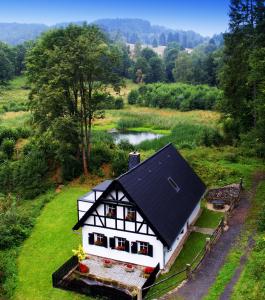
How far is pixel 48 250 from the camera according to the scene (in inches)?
1099

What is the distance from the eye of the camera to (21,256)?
27375 mm

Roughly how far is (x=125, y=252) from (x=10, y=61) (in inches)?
4043

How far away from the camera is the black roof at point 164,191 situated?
77.5 feet

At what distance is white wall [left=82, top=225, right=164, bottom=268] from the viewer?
23.9 meters

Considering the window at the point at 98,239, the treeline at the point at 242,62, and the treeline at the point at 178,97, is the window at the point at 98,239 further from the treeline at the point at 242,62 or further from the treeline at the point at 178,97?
the treeline at the point at 178,97

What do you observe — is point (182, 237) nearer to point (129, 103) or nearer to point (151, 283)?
point (151, 283)

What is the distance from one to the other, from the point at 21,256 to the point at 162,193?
1046cm

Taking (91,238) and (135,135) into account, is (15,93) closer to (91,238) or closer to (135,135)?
(135,135)

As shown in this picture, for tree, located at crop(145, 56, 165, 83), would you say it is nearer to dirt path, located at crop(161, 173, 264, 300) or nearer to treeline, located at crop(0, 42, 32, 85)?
treeline, located at crop(0, 42, 32, 85)

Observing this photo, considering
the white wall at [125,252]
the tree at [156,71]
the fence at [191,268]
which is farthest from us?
the tree at [156,71]

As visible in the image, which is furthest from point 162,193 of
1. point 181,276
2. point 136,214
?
point 181,276

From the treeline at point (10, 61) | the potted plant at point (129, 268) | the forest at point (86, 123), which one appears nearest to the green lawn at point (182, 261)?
the potted plant at point (129, 268)

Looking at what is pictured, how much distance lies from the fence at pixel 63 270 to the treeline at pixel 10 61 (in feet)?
288

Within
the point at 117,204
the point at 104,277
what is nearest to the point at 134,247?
the point at 104,277
